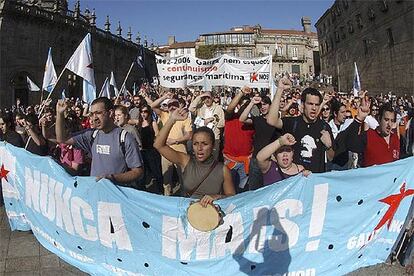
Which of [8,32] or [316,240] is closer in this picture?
[316,240]

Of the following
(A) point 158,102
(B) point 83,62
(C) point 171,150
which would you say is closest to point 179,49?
(B) point 83,62

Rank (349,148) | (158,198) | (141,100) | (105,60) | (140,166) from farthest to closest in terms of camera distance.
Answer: (105,60) → (141,100) → (349,148) → (140,166) → (158,198)

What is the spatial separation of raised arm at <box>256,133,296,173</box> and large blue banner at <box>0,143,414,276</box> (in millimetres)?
346

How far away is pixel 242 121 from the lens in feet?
18.2

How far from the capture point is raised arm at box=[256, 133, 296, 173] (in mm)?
3625

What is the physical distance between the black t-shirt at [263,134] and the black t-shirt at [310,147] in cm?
39

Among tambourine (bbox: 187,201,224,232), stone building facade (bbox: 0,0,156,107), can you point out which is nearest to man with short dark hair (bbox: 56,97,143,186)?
tambourine (bbox: 187,201,224,232)

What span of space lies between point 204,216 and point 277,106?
159 cm

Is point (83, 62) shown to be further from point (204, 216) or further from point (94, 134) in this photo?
point (204, 216)

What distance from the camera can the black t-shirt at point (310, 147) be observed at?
4289mm

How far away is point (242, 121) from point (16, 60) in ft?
88.3

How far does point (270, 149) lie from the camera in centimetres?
380

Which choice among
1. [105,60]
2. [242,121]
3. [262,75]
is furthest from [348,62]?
[242,121]

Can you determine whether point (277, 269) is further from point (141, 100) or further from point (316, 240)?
point (141, 100)
